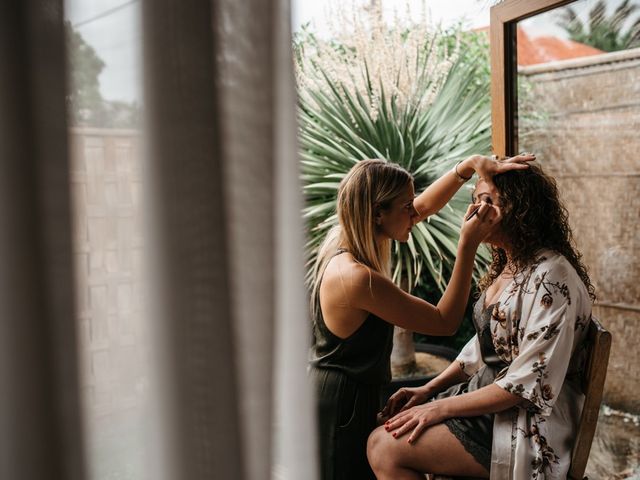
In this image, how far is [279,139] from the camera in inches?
21.6

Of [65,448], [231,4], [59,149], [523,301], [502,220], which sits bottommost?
[523,301]

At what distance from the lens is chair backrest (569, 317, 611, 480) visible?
148 centimetres

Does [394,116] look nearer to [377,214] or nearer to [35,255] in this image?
[377,214]

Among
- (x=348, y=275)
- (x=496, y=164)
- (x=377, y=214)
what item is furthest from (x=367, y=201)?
(x=496, y=164)

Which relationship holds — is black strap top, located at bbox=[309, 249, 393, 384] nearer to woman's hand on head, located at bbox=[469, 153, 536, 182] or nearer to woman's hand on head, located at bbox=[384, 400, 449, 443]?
woman's hand on head, located at bbox=[384, 400, 449, 443]

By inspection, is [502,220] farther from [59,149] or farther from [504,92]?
[59,149]

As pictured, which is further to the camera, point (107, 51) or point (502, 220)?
point (502, 220)

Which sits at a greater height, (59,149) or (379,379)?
(59,149)

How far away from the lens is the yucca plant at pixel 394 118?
2.95 metres

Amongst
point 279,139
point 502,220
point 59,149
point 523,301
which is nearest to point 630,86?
point 502,220

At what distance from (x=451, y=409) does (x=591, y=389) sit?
0.34 metres

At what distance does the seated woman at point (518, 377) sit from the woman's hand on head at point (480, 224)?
2 cm

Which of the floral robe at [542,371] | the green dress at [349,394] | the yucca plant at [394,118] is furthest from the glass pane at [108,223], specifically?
the yucca plant at [394,118]

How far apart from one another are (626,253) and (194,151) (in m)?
2.20
